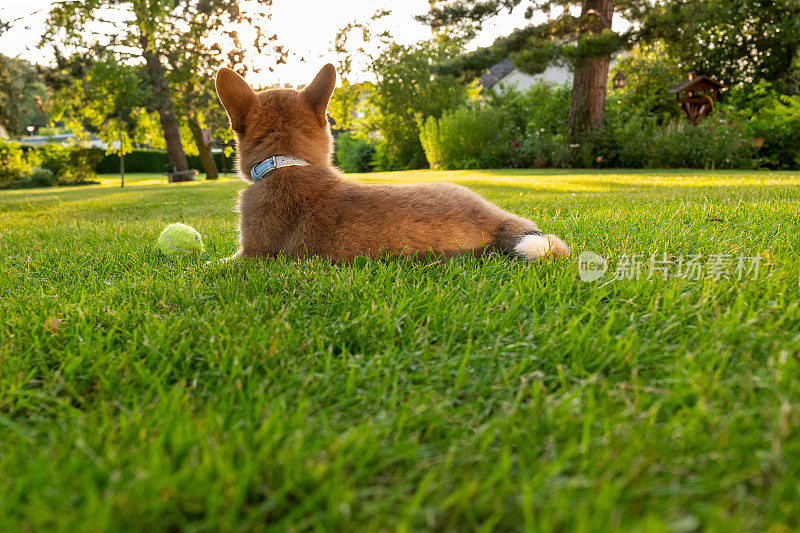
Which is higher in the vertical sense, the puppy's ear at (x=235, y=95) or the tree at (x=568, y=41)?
the tree at (x=568, y=41)

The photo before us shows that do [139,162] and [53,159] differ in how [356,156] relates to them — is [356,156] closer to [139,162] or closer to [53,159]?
[53,159]

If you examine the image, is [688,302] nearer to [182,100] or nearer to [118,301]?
[118,301]

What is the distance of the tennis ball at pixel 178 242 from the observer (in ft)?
10.9

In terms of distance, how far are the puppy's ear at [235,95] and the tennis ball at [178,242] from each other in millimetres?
867

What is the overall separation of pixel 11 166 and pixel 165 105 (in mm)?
10225

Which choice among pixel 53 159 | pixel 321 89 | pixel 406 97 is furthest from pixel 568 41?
pixel 53 159

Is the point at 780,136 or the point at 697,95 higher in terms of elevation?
the point at 697,95

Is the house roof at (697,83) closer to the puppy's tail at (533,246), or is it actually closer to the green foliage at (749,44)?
the green foliage at (749,44)

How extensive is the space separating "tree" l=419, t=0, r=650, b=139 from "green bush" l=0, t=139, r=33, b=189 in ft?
64.8

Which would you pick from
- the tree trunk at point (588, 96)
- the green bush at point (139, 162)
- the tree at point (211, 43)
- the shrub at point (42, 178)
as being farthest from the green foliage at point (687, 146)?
the green bush at point (139, 162)

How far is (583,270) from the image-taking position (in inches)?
87.8

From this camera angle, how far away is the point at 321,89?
121 inches

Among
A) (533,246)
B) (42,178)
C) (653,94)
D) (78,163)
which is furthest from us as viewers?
(78,163)

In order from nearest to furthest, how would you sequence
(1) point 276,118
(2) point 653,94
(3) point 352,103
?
(1) point 276,118 < (2) point 653,94 < (3) point 352,103
